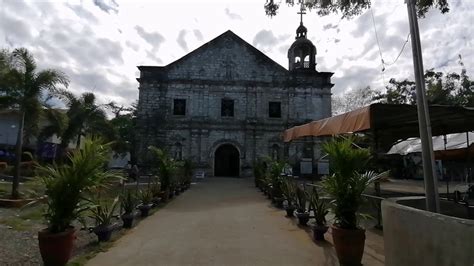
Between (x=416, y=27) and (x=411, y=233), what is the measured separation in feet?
7.93

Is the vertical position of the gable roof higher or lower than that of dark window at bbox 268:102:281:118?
higher

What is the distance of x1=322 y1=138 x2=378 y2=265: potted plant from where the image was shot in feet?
14.7

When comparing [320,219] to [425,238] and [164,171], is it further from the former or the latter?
[164,171]

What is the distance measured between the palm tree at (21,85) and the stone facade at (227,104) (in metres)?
13.0

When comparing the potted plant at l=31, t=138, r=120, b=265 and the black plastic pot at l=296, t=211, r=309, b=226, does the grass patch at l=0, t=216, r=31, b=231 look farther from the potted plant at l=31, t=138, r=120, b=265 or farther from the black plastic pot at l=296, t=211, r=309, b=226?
the black plastic pot at l=296, t=211, r=309, b=226

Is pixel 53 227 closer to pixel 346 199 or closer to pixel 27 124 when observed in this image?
pixel 346 199

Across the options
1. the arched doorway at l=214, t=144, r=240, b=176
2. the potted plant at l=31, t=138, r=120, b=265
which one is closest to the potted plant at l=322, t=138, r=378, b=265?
the potted plant at l=31, t=138, r=120, b=265

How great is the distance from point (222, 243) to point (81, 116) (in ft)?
46.5

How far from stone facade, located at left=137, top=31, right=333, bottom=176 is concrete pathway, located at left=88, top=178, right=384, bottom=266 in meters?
16.0

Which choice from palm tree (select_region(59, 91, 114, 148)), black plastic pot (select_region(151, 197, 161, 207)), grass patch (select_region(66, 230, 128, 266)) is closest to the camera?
grass patch (select_region(66, 230, 128, 266))

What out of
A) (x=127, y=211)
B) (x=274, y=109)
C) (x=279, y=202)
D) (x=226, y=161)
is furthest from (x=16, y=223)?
(x=274, y=109)

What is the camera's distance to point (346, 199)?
463cm

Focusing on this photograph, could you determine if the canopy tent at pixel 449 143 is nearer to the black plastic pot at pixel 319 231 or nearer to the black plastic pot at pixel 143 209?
the black plastic pot at pixel 319 231

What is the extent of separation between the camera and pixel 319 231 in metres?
6.01
